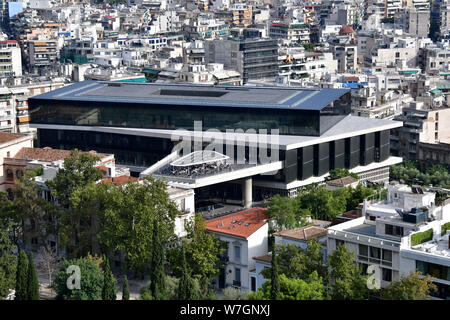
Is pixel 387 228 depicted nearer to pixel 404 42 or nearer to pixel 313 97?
pixel 313 97

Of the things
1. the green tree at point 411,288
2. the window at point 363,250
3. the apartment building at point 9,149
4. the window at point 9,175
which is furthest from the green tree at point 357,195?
the window at point 9,175

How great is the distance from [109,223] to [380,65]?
9326 cm

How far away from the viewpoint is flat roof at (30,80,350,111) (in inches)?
3123

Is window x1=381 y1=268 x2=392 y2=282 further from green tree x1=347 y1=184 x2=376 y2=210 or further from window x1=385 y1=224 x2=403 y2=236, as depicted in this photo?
green tree x1=347 y1=184 x2=376 y2=210

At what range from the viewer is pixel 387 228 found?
162ft

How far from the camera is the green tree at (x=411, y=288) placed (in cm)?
4456

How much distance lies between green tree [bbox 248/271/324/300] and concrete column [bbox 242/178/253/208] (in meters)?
26.6

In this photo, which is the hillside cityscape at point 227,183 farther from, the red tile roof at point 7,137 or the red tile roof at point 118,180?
the red tile roof at point 7,137

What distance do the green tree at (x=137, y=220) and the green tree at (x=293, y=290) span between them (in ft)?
35.5

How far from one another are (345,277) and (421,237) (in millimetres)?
4027

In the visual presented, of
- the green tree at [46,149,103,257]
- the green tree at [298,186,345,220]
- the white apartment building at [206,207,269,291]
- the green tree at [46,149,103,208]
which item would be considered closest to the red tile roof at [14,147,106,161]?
the green tree at [46,149,103,257]

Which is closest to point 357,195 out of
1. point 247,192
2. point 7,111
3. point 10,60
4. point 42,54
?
point 247,192

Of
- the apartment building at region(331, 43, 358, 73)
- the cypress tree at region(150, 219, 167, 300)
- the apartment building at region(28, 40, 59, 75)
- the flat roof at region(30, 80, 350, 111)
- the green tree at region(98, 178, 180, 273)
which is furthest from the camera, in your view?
the apartment building at region(28, 40, 59, 75)

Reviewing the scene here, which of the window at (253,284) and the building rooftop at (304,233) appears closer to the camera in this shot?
the building rooftop at (304,233)
